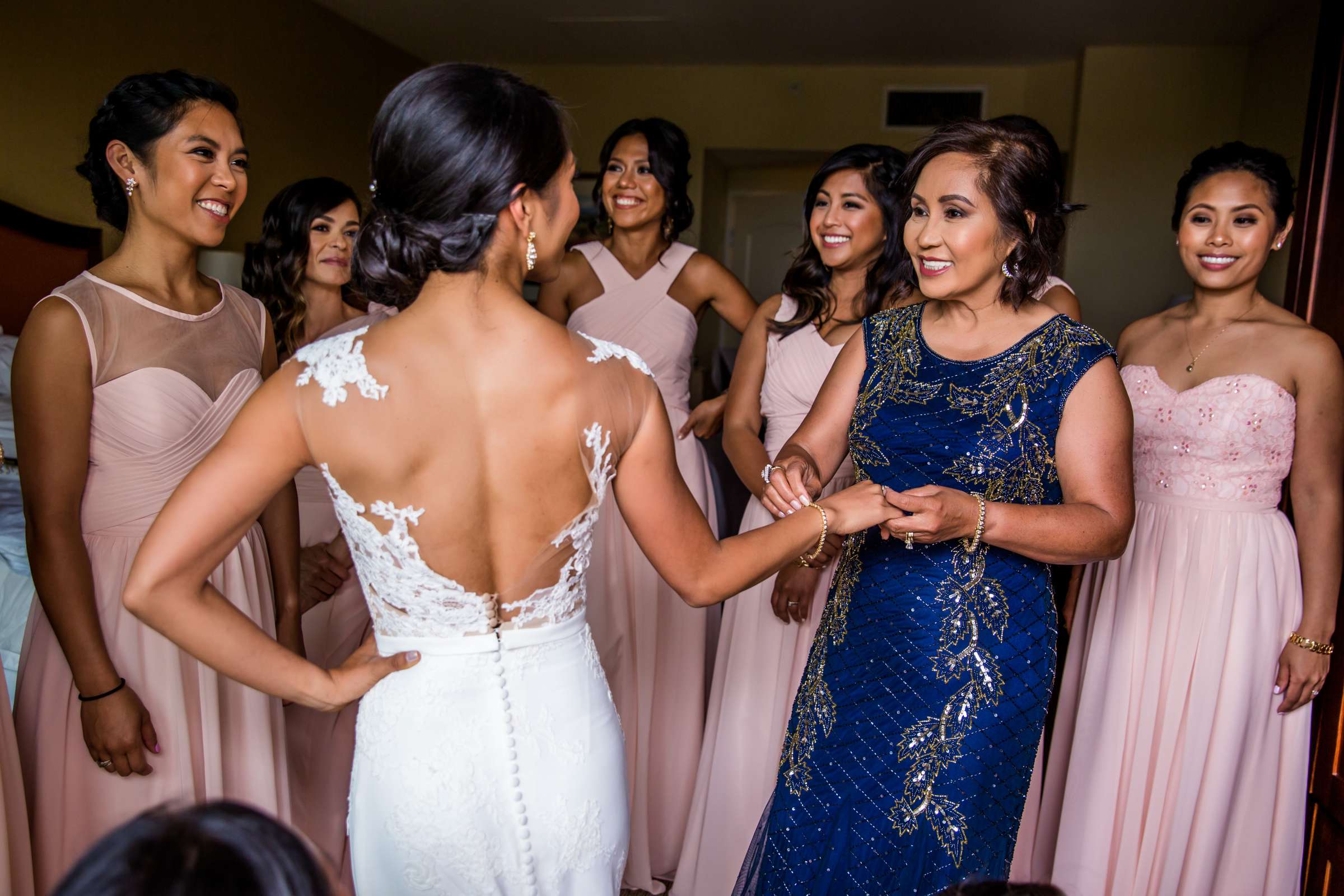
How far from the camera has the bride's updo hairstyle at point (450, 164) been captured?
45.3 inches

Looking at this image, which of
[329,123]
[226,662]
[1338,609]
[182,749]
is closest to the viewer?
[226,662]

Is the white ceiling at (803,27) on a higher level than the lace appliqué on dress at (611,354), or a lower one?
higher

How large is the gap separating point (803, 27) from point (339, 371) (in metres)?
6.37

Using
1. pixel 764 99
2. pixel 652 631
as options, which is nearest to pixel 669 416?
pixel 652 631

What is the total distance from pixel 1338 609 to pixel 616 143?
2.30 metres

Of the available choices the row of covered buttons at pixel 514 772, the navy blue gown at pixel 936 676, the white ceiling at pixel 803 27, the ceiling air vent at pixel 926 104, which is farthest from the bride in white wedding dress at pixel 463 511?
the ceiling air vent at pixel 926 104

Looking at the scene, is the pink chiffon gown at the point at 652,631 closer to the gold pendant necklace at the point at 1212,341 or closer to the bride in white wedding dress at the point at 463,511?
the gold pendant necklace at the point at 1212,341

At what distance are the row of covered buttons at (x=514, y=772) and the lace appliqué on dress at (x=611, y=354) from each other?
381 millimetres

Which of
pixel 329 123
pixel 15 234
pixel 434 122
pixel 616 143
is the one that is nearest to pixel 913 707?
pixel 434 122

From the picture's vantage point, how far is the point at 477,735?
1.29 m

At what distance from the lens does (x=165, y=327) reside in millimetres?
1844

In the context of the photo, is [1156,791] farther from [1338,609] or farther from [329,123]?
[329,123]

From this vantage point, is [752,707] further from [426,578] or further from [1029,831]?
[426,578]

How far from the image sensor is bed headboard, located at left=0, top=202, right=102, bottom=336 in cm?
436
